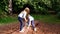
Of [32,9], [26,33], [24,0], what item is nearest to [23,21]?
[26,33]

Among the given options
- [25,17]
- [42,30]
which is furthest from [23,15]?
[42,30]

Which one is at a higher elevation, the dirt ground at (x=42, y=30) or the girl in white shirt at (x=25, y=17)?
the girl in white shirt at (x=25, y=17)

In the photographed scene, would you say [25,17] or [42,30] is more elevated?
[25,17]

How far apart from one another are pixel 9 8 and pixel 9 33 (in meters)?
8.23

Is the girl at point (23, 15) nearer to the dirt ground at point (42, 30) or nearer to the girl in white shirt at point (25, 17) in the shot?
the girl in white shirt at point (25, 17)

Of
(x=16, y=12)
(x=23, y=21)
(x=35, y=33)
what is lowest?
(x=16, y=12)

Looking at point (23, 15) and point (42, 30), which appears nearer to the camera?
point (23, 15)

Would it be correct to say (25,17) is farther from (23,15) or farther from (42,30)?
(42,30)

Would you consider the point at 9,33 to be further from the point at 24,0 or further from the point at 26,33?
the point at 24,0

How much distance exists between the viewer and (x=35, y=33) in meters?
12.0

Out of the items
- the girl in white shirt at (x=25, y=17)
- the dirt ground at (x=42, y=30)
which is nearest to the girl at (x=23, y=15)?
the girl in white shirt at (x=25, y=17)

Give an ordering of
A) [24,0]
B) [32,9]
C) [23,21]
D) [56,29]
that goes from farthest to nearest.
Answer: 1. [32,9]
2. [24,0]
3. [56,29]
4. [23,21]

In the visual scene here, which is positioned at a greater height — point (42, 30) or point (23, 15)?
point (23, 15)

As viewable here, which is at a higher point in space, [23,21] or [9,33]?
[23,21]
